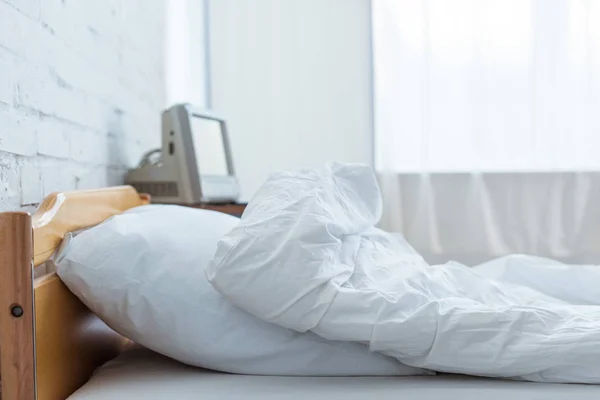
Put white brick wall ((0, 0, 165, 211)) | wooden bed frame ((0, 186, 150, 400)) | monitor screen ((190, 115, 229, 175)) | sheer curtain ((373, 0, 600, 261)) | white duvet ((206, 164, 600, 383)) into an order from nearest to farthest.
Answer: wooden bed frame ((0, 186, 150, 400))
white duvet ((206, 164, 600, 383))
white brick wall ((0, 0, 165, 211))
monitor screen ((190, 115, 229, 175))
sheer curtain ((373, 0, 600, 261))

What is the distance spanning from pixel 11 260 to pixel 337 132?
2.19m

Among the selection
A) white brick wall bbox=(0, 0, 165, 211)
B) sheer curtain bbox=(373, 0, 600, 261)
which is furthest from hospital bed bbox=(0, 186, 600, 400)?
sheer curtain bbox=(373, 0, 600, 261)

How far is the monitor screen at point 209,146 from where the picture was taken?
223 cm

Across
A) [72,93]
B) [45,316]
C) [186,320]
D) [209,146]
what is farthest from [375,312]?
[209,146]

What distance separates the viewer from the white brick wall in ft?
4.23

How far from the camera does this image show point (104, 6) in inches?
76.9

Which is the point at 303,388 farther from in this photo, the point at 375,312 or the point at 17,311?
the point at 17,311

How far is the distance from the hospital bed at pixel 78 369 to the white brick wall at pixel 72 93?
0.53ft

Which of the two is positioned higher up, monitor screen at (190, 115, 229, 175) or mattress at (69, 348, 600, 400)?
monitor screen at (190, 115, 229, 175)

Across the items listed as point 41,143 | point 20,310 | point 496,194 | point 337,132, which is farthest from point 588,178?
point 20,310

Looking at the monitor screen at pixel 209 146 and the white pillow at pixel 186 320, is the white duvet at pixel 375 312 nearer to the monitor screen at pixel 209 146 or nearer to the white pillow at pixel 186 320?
the white pillow at pixel 186 320

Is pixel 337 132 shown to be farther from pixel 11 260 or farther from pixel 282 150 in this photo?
pixel 11 260

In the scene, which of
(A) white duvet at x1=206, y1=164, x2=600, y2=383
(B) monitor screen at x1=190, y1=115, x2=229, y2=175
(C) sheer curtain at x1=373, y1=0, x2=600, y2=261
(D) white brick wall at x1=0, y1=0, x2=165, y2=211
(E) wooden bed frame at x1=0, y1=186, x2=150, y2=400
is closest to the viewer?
(E) wooden bed frame at x1=0, y1=186, x2=150, y2=400

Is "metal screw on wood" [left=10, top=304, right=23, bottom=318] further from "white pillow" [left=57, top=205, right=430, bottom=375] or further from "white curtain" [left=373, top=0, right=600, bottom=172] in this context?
"white curtain" [left=373, top=0, right=600, bottom=172]
